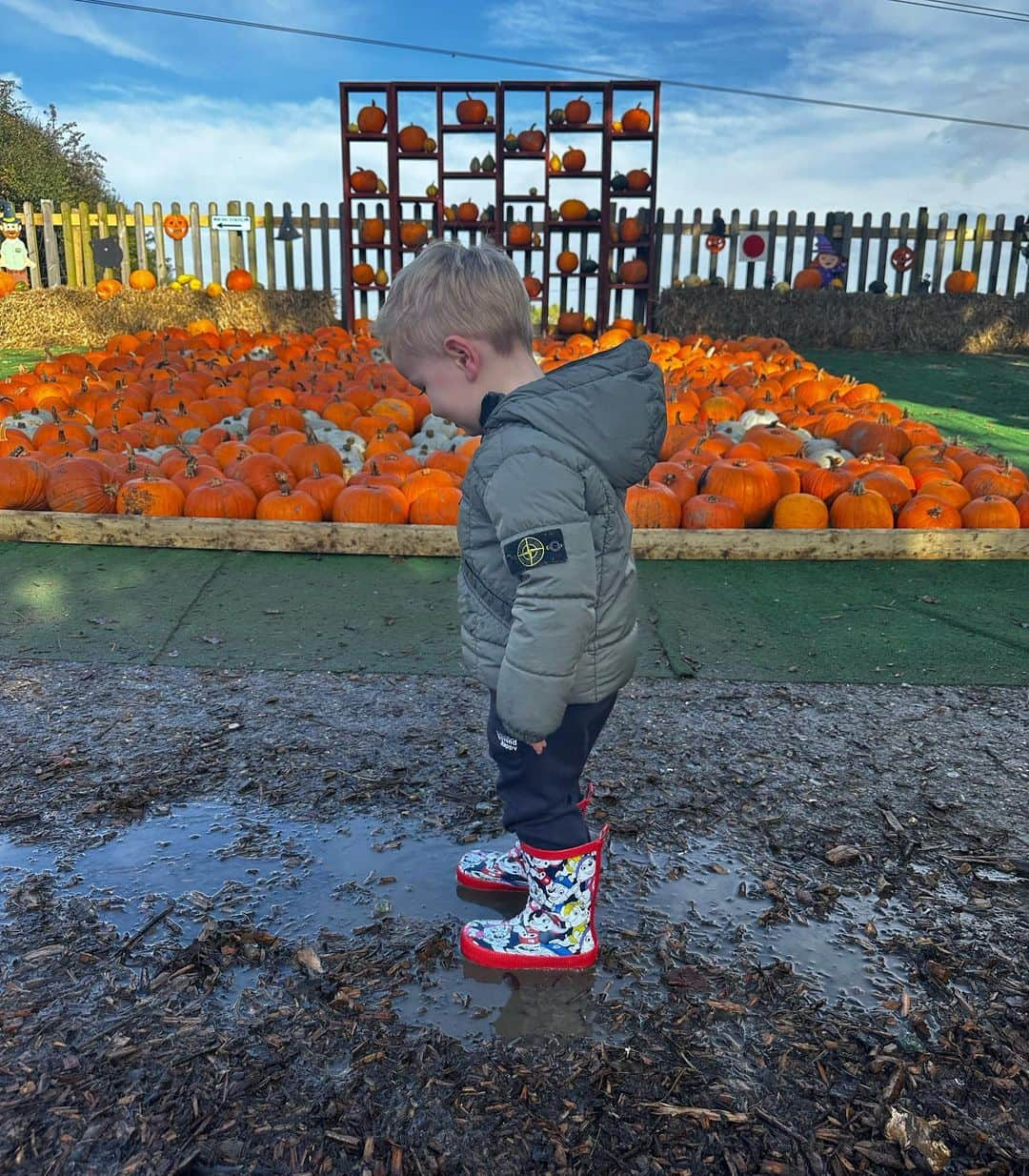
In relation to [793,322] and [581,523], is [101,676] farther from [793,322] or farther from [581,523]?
[793,322]

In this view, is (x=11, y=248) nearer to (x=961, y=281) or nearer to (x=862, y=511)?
(x=862, y=511)

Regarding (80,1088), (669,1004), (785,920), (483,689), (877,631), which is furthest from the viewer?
(877,631)

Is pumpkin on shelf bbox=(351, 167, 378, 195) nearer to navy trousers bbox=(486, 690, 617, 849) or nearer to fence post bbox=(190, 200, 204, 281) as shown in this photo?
fence post bbox=(190, 200, 204, 281)

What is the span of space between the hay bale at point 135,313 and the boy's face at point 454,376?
14794 mm

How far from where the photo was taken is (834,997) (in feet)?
6.88

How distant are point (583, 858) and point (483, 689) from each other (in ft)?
4.79

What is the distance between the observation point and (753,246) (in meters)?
17.0

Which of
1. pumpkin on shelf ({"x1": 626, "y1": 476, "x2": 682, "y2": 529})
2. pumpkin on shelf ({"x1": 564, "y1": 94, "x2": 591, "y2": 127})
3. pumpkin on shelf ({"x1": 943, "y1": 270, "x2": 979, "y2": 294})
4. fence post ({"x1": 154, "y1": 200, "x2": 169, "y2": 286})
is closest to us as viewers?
pumpkin on shelf ({"x1": 626, "y1": 476, "x2": 682, "y2": 529})

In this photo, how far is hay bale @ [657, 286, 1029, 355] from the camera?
637 inches

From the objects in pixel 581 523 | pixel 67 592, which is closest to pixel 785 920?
pixel 581 523

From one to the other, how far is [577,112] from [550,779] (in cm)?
1428

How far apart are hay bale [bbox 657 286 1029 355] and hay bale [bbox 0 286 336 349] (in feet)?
20.1

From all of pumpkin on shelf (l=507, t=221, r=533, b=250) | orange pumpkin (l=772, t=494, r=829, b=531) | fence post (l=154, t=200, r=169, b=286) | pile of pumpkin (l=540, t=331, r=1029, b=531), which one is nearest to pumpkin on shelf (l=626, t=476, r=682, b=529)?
pile of pumpkin (l=540, t=331, r=1029, b=531)

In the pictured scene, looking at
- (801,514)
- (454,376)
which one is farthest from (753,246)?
(454,376)
